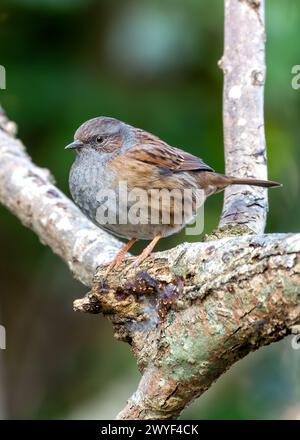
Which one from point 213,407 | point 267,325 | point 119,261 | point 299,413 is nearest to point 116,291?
Answer: point 119,261

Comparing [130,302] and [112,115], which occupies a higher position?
[112,115]

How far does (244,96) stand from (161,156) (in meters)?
0.67

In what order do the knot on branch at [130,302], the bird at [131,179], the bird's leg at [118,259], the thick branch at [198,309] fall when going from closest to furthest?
1. the thick branch at [198,309]
2. the knot on branch at [130,302]
3. the bird's leg at [118,259]
4. the bird at [131,179]

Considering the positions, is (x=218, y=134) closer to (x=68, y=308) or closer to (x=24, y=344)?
(x=68, y=308)

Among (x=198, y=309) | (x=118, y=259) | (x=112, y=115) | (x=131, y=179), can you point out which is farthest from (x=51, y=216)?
(x=198, y=309)

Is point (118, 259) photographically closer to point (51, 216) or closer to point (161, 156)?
point (51, 216)

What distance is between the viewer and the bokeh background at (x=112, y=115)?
5371 millimetres

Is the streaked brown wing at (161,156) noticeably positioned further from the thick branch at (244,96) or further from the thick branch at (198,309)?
the thick branch at (198,309)

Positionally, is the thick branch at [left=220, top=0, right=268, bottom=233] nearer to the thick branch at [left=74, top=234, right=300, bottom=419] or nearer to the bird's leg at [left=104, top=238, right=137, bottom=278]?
the bird's leg at [left=104, top=238, right=137, bottom=278]

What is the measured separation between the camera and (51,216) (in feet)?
15.2

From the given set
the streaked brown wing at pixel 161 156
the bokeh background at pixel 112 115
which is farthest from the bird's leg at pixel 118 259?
the bokeh background at pixel 112 115

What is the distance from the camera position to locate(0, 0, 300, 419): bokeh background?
17.6 feet

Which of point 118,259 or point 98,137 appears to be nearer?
point 118,259

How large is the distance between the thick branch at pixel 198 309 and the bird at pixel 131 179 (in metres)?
0.89
